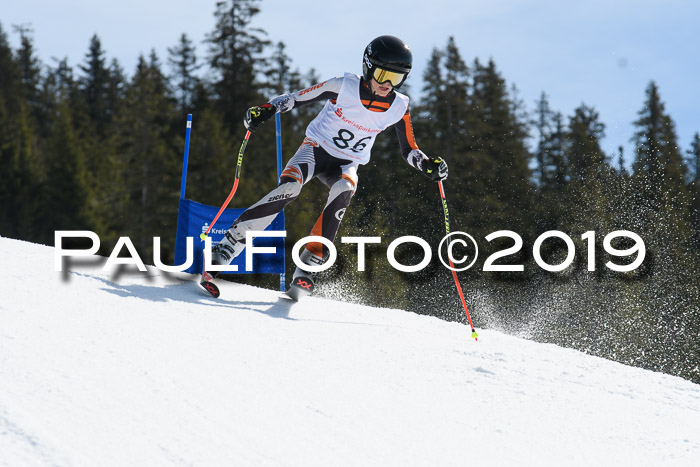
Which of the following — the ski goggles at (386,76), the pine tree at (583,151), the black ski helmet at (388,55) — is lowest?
the ski goggles at (386,76)

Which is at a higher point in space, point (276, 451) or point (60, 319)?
point (60, 319)

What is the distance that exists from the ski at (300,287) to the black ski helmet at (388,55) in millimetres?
1560

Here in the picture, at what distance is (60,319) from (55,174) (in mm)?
34861

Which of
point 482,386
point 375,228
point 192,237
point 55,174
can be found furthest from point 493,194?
point 482,386

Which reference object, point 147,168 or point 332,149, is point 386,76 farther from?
point 147,168

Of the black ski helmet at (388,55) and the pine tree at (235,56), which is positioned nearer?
the black ski helmet at (388,55)

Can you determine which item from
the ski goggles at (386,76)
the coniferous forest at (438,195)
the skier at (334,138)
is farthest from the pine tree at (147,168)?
the ski goggles at (386,76)

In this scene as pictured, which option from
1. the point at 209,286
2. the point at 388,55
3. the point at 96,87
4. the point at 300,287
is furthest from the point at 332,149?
the point at 96,87

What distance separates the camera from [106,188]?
102ft

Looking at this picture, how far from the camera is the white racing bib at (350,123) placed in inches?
191

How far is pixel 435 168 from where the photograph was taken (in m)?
5.13

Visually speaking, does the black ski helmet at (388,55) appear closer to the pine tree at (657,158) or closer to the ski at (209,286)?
the ski at (209,286)

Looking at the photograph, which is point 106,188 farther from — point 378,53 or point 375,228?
point 378,53

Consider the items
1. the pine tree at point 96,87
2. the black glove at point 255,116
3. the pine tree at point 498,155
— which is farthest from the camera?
the pine tree at point 96,87
